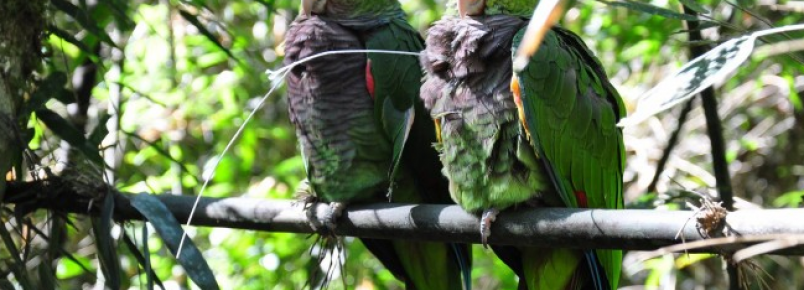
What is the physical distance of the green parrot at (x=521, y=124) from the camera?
5.89 ft

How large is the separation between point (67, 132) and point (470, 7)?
3.10ft

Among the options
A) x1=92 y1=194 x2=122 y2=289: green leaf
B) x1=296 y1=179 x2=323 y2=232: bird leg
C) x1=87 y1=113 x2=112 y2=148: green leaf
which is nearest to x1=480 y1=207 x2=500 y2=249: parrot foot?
x1=296 y1=179 x2=323 y2=232: bird leg

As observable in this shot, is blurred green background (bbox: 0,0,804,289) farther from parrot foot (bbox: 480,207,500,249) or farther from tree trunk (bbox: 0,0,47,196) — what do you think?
parrot foot (bbox: 480,207,500,249)

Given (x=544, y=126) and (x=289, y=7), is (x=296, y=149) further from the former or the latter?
(x=544, y=126)

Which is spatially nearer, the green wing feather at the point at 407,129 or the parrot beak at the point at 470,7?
the parrot beak at the point at 470,7

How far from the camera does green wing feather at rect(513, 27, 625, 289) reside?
179 cm

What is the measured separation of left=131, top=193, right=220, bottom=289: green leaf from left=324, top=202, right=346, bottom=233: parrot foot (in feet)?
0.95

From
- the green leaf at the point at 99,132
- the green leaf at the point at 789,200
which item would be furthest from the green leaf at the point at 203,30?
the green leaf at the point at 789,200

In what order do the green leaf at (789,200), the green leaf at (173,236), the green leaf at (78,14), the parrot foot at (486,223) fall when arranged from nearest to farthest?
1. the parrot foot at (486,223)
2. the green leaf at (173,236)
3. the green leaf at (78,14)
4. the green leaf at (789,200)

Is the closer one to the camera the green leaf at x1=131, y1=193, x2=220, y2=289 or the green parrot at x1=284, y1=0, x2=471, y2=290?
the green leaf at x1=131, y1=193, x2=220, y2=289

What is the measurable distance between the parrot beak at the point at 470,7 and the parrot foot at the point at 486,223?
1.26ft

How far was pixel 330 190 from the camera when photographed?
2.19 metres

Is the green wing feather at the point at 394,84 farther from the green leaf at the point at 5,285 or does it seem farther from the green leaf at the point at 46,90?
the green leaf at the point at 5,285

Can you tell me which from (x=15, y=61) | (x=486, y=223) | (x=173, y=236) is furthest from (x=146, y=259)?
(x=486, y=223)
